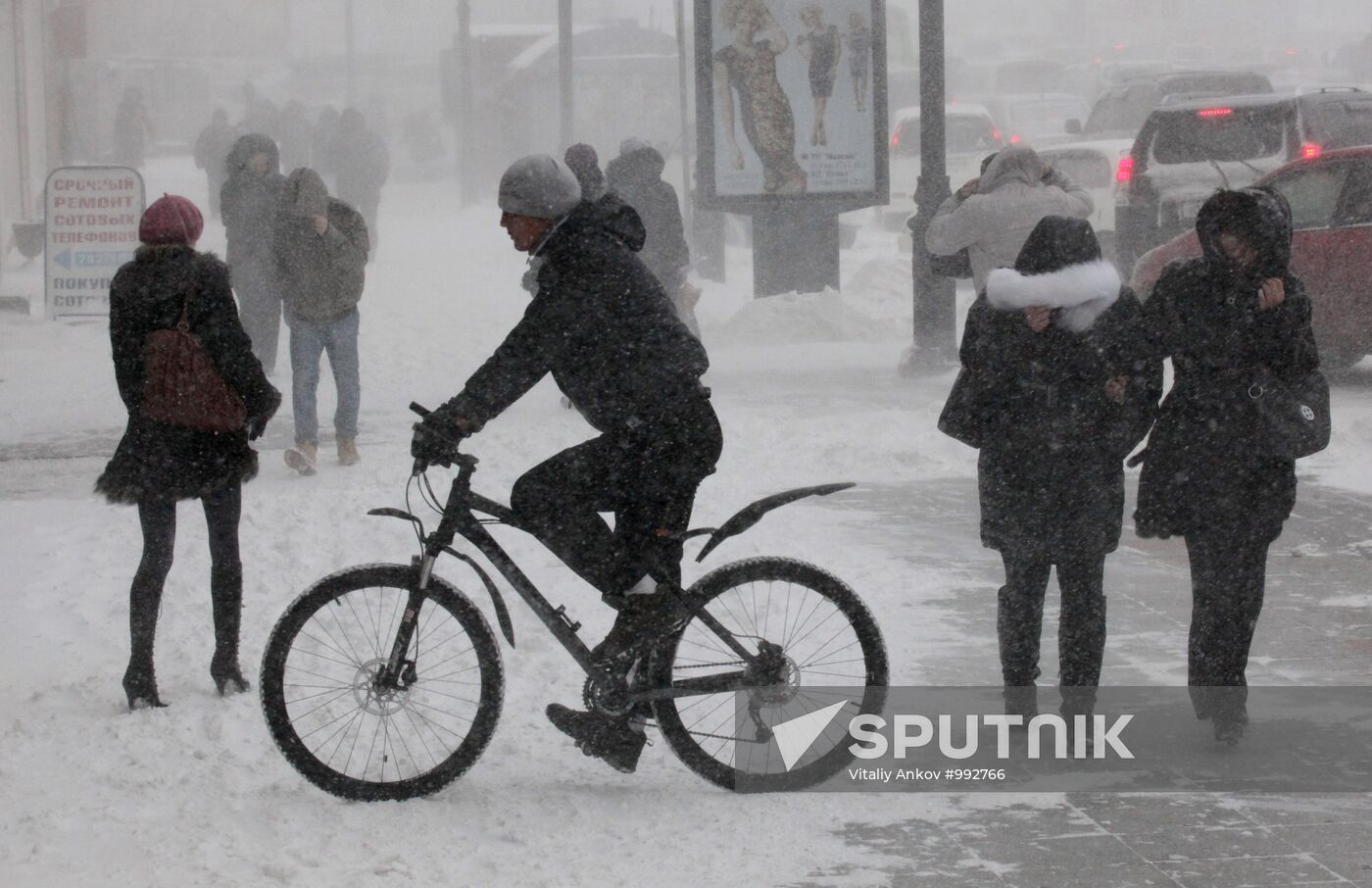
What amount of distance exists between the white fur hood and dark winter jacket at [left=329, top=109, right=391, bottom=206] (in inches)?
768

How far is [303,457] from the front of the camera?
10.2 meters

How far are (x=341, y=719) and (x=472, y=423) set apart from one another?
3.11 feet

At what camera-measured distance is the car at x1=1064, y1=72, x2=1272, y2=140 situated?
88.9ft

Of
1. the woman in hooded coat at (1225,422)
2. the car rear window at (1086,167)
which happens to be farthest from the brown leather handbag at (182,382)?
the car rear window at (1086,167)

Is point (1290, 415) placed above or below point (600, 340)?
below

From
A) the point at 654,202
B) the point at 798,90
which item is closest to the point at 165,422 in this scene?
the point at 654,202

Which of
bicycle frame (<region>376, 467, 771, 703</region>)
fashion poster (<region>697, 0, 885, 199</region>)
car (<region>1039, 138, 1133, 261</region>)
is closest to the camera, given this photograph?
bicycle frame (<region>376, 467, 771, 703</region>)

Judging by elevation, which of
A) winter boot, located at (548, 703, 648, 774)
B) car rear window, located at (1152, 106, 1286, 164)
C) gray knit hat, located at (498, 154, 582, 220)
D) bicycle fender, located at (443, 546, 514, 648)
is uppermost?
car rear window, located at (1152, 106, 1286, 164)

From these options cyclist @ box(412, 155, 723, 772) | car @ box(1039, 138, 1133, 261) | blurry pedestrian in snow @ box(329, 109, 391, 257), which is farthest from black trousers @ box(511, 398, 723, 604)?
blurry pedestrian in snow @ box(329, 109, 391, 257)

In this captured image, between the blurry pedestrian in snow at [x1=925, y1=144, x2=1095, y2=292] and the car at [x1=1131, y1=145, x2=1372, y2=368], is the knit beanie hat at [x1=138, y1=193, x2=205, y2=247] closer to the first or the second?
the blurry pedestrian in snow at [x1=925, y1=144, x2=1095, y2=292]

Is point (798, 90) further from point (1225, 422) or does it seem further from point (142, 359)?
point (1225, 422)

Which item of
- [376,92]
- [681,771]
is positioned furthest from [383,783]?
[376,92]

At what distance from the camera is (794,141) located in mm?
16516

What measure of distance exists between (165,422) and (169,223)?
64 cm
